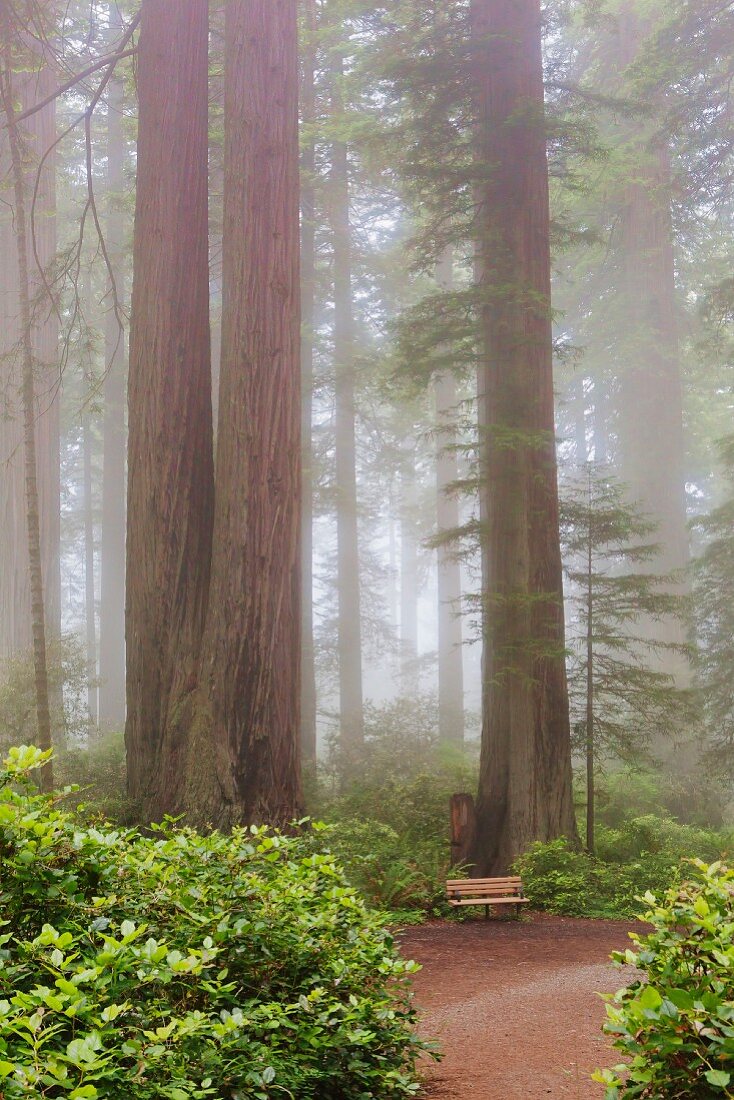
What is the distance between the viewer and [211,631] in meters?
8.40

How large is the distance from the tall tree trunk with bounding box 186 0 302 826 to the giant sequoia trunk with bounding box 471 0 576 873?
303 centimetres

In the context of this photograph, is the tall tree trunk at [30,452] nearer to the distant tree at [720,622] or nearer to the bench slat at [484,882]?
the bench slat at [484,882]

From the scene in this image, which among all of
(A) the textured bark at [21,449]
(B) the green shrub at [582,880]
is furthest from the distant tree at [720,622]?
(A) the textured bark at [21,449]

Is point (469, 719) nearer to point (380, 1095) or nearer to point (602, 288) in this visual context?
point (602, 288)

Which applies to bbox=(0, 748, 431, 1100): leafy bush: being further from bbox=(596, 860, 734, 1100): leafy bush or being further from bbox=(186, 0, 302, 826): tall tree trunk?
bbox=(186, 0, 302, 826): tall tree trunk

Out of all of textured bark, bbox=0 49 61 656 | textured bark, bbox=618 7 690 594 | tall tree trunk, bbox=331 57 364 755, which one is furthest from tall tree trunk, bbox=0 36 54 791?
textured bark, bbox=618 7 690 594

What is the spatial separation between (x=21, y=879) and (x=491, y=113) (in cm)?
1072

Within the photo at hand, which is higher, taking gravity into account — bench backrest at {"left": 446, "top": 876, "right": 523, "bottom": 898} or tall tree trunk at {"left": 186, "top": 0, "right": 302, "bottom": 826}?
tall tree trunk at {"left": 186, "top": 0, "right": 302, "bottom": 826}

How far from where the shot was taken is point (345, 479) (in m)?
22.6

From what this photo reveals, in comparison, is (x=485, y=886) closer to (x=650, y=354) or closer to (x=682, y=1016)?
(x=682, y=1016)

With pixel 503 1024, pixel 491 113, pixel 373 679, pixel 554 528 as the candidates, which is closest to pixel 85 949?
pixel 503 1024

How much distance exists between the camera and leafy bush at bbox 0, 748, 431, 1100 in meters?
2.95

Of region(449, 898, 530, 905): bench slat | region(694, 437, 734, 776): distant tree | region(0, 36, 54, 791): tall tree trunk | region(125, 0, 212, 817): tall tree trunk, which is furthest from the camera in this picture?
region(694, 437, 734, 776): distant tree

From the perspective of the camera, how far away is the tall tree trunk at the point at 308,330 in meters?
17.3
